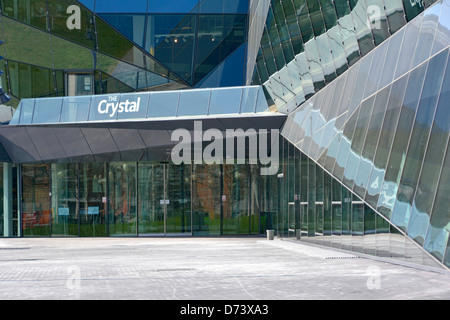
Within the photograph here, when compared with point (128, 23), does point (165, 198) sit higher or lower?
lower

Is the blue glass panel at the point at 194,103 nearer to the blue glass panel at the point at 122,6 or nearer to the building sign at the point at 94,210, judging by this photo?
the blue glass panel at the point at 122,6

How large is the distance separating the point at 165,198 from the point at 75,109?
6.67 m

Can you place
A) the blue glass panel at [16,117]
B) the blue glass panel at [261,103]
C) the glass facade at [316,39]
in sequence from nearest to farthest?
the glass facade at [316,39], the blue glass panel at [261,103], the blue glass panel at [16,117]

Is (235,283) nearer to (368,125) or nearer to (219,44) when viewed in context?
(368,125)

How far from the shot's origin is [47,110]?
32875mm

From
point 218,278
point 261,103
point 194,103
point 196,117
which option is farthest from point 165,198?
point 218,278

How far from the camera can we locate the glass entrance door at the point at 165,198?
118 feet

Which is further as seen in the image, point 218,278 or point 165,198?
point 165,198

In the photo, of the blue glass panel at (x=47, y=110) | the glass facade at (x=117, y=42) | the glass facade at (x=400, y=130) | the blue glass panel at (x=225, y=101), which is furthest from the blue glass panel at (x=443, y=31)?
the blue glass panel at (x=47, y=110)

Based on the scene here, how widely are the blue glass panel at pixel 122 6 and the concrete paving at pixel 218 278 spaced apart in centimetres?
1728

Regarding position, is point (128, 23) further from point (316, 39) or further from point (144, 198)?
point (316, 39)
